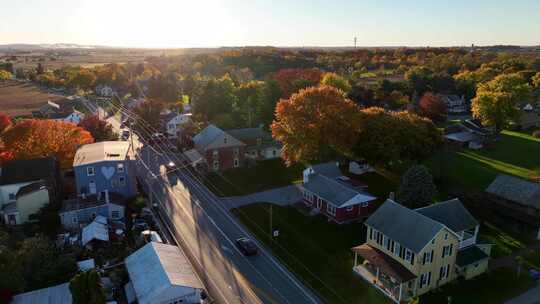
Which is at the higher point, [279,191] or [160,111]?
[160,111]

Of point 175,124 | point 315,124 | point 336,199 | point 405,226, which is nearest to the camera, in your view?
point 405,226

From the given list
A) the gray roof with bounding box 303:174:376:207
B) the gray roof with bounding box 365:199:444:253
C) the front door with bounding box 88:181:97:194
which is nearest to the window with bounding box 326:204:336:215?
the gray roof with bounding box 303:174:376:207

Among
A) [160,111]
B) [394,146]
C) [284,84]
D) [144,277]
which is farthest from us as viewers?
[284,84]

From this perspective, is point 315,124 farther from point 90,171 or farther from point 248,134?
point 90,171

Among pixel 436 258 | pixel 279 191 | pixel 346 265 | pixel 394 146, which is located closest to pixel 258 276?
pixel 346 265

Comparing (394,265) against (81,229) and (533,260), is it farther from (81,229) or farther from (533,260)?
(81,229)

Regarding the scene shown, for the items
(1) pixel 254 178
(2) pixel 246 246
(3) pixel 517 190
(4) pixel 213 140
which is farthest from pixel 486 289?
(4) pixel 213 140

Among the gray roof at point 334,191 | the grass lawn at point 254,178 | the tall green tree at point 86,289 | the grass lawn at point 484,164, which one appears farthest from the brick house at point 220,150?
the tall green tree at point 86,289
